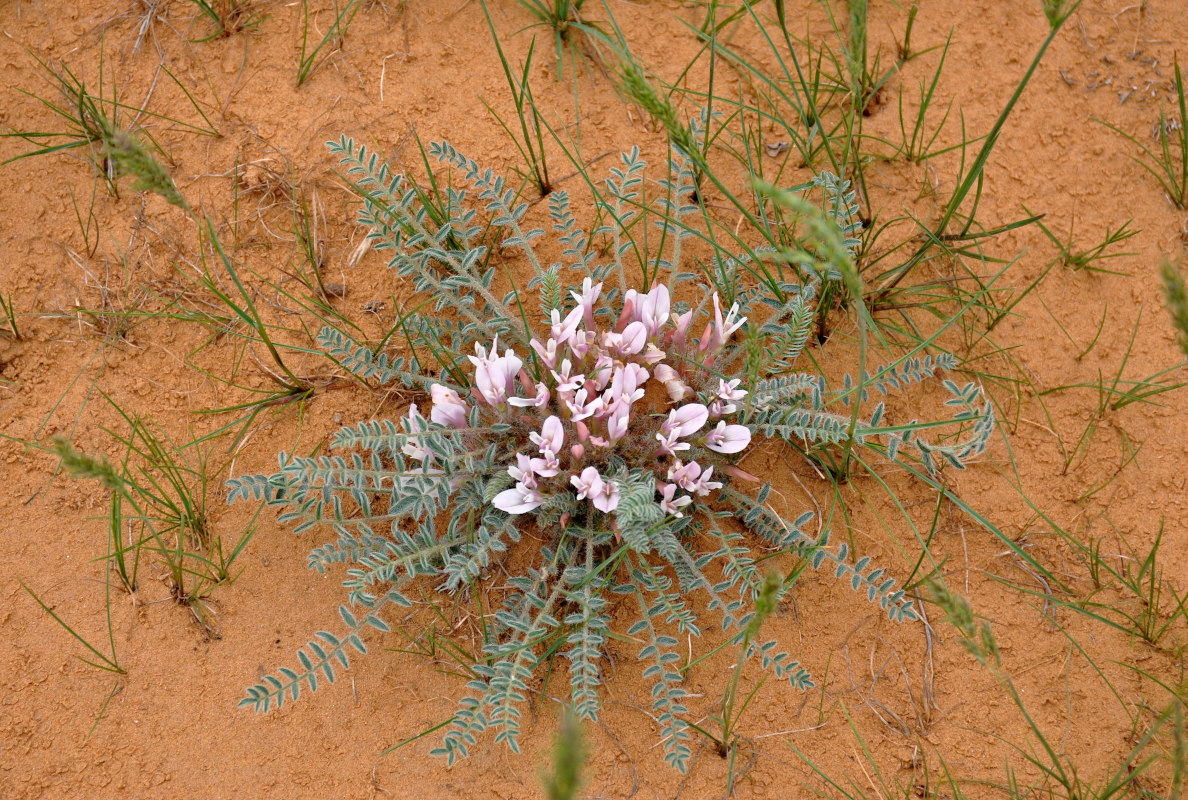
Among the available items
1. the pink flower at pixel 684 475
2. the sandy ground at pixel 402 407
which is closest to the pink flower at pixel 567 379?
the pink flower at pixel 684 475

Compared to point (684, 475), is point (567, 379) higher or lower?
higher

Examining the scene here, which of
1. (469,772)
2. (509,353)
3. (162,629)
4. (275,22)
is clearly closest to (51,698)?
(162,629)

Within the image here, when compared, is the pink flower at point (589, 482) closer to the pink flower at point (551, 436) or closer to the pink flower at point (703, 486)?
the pink flower at point (551, 436)

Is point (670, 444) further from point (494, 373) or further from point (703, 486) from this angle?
point (494, 373)

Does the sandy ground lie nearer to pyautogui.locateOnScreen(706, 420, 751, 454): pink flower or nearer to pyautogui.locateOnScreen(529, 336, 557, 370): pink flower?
pyautogui.locateOnScreen(706, 420, 751, 454): pink flower

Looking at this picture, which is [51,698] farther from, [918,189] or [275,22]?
[918,189]

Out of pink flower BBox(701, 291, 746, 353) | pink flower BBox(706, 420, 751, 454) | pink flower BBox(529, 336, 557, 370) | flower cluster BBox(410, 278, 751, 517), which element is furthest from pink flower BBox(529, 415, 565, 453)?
pink flower BBox(701, 291, 746, 353)

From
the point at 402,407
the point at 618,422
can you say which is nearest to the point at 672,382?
the point at 618,422

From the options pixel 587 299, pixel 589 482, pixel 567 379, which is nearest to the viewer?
pixel 589 482
